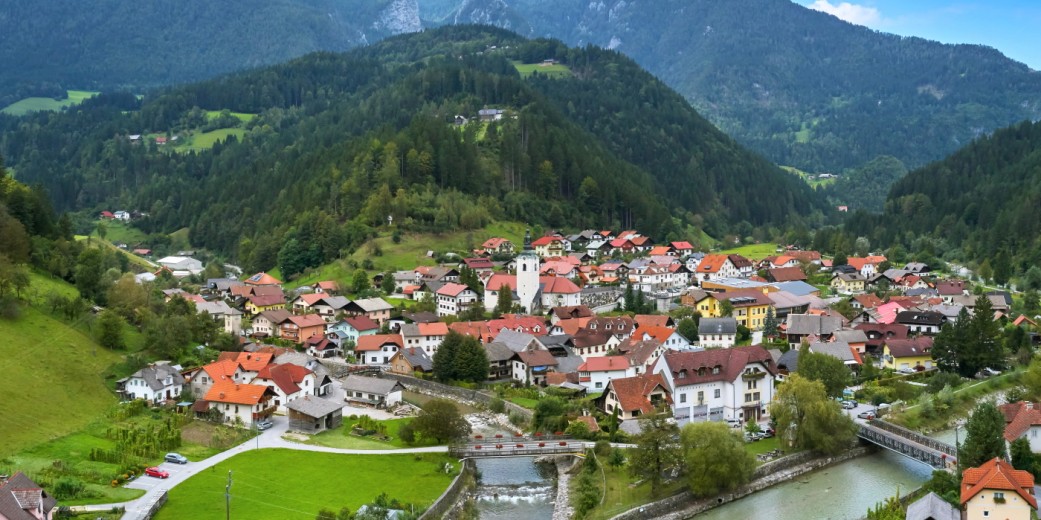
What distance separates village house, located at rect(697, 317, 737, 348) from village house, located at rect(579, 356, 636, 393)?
9516 mm

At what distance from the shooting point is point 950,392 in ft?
160

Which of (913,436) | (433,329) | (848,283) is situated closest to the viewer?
(913,436)

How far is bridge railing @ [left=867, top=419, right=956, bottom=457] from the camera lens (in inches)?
1571

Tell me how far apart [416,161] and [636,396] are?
69.1 metres

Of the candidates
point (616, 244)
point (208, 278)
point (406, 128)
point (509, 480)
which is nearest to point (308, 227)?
point (208, 278)

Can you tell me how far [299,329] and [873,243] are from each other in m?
80.0

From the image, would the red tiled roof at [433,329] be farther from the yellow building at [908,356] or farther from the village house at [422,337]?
the yellow building at [908,356]

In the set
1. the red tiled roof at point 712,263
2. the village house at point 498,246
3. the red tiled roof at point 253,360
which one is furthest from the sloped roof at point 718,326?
the village house at point 498,246

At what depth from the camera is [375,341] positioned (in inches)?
2549

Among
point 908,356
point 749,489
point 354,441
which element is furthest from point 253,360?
point 908,356

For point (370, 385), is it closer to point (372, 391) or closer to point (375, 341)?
point (372, 391)

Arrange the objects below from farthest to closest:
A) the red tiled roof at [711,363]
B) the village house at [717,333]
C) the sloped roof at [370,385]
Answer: the village house at [717,333] → the sloped roof at [370,385] → the red tiled roof at [711,363]

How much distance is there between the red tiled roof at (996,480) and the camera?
3097 centimetres

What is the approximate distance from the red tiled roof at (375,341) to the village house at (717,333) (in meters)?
20.8
